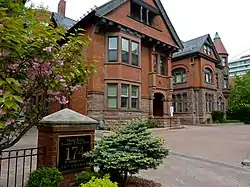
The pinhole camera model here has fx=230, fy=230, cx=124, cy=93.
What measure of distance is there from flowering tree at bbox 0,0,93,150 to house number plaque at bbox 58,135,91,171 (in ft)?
2.91

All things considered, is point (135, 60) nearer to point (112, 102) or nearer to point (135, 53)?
point (135, 53)

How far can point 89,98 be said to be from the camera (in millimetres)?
16234

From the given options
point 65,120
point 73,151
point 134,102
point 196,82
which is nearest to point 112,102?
point 134,102

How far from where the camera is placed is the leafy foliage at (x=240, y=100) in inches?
1351

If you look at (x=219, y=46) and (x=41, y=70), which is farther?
(x=219, y=46)

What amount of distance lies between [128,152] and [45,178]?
1.54 metres

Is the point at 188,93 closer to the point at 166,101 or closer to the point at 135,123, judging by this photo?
the point at 166,101

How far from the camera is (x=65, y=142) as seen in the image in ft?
14.8

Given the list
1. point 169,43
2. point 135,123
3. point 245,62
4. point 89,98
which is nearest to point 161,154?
point 135,123

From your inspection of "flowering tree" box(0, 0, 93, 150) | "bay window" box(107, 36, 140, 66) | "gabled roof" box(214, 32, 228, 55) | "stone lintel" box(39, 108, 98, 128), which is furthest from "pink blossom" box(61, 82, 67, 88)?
"gabled roof" box(214, 32, 228, 55)

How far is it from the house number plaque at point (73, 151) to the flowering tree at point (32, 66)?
2.91 ft

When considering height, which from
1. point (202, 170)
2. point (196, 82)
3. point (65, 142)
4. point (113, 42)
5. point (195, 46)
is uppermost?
point (195, 46)

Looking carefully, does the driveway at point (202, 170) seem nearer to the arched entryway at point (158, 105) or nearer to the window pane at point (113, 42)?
the window pane at point (113, 42)

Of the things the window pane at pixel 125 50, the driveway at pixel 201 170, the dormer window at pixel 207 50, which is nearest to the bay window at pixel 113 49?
the window pane at pixel 125 50
